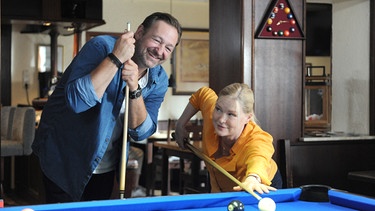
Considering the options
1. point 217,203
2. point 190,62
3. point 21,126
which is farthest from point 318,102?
point 190,62

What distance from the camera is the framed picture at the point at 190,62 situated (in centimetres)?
892

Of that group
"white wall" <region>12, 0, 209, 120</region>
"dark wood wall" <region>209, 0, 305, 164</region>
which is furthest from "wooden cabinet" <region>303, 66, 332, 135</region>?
"white wall" <region>12, 0, 209, 120</region>

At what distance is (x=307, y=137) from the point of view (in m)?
4.13

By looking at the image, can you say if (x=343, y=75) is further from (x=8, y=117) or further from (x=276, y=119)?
(x=8, y=117)

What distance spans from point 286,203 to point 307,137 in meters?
1.82

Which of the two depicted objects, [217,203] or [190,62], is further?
[190,62]

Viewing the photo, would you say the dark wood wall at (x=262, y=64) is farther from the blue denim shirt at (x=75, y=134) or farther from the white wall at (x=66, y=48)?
the white wall at (x=66, y=48)

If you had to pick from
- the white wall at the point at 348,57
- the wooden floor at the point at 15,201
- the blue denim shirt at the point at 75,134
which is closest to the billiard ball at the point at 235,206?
the blue denim shirt at the point at 75,134

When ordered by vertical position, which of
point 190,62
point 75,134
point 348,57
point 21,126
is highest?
point 190,62

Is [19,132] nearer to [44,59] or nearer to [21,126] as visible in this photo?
[21,126]

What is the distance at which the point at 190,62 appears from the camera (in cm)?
901

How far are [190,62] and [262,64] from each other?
5.11 metres

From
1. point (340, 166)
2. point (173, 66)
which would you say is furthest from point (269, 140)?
point (173, 66)

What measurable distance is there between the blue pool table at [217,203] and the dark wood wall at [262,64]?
155 cm
